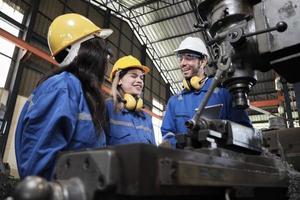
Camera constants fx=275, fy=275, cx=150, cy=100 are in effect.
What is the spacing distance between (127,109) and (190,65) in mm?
590

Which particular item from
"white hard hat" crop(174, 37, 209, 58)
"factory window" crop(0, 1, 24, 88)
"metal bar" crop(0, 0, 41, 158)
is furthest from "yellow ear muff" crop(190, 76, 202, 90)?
"factory window" crop(0, 1, 24, 88)

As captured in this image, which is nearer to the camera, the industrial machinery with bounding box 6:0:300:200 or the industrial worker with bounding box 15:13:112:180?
the industrial machinery with bounding box 6:0:300:200

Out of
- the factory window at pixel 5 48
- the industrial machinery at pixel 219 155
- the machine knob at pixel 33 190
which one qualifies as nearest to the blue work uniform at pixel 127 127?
the industrial machinery at pixel 219 155

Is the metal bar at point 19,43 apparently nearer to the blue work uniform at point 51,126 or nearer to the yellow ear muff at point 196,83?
the yellow ear muff at point 196,83

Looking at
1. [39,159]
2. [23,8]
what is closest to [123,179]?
[39,159]

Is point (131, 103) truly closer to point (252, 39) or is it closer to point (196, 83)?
point (196, 83)

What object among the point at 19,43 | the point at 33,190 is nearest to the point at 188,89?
the point at 33,190

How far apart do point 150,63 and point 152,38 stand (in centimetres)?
102

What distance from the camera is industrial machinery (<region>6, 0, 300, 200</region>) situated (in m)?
0.52

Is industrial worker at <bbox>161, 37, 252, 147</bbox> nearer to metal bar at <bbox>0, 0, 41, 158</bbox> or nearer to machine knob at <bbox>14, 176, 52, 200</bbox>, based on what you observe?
machine knob at <bbox>14, 176, 52, 200</bbox>

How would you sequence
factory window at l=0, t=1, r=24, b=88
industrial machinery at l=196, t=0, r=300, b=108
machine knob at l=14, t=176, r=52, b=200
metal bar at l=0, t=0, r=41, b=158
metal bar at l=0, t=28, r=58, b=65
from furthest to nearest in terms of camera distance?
1. factory window at l=0, t=1, r=24, b=88
2. metal bar at l=0, t=0, r=41, b=158
3. metal bar at l=0, t=28, r=58, b=65
4. industrial machinery at l=196, t=0, r=300, b=108
5. machine knob at l=14, t=176, r=52, b=200

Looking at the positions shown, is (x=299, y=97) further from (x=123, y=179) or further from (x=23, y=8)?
(x=23, y=8)

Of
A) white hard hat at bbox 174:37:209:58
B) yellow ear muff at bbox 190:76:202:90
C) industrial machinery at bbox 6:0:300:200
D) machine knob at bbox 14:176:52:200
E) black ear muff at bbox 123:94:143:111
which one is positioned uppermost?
white hard hat at bbox 174:37:209:58

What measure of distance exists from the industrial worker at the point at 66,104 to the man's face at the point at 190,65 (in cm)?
73
